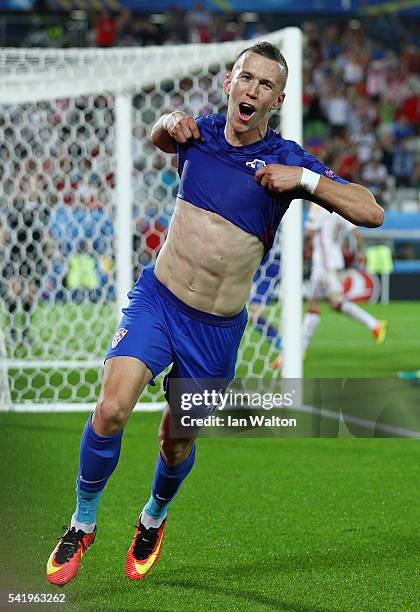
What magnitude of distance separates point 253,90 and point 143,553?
1930mm

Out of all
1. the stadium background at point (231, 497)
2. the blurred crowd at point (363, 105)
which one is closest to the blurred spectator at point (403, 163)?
the blurred crowd at point (363, 105)

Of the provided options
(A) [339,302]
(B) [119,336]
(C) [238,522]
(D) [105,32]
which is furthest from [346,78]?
(B) [119,336]

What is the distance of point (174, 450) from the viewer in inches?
179

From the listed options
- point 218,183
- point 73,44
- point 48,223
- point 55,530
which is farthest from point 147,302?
point 73,44

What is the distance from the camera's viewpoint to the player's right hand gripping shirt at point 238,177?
4.29 meters

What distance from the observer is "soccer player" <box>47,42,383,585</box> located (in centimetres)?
412

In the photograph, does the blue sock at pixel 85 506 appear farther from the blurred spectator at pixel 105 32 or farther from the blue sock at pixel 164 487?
the blurred spectator at pixel 105 32

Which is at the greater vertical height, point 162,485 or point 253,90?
point 253,90

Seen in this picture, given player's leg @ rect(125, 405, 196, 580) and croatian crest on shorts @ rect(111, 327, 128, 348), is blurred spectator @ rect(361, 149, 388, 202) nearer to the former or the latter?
player's leg @ rect(125, 405, 196, 580)

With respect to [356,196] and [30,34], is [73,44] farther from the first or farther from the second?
[356,196]

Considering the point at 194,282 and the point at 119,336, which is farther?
the point at 194,282

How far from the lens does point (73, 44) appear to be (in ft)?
73.2

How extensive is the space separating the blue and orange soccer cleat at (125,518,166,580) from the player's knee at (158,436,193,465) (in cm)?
31

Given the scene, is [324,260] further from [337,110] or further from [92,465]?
[337,110]
